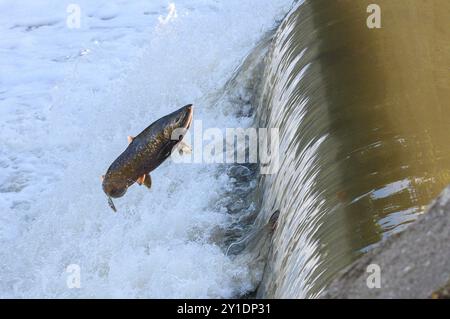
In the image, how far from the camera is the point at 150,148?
462 cm

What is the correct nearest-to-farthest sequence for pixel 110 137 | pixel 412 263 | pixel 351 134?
pixel 412 263, pixel 351 134, pixel 110 137

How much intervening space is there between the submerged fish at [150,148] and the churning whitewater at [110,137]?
0.61m

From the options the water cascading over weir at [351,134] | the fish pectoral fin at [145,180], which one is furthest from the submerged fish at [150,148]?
the water cascading over weir at [351,134]

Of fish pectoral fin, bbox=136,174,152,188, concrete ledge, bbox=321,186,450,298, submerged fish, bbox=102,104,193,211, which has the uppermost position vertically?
submerged fish, bbox=102,104,193,211

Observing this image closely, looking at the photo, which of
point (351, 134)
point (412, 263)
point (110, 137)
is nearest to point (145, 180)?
point (351, 134)

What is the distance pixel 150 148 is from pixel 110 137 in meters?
2.80

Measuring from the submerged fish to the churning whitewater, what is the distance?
610 mm

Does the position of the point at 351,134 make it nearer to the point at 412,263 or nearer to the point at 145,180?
the point at 145,180

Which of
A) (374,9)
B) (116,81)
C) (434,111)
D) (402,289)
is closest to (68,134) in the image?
(116,81)

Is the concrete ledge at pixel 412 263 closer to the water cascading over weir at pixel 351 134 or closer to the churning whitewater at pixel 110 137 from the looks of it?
the water cascading over weir at pixel 351 134

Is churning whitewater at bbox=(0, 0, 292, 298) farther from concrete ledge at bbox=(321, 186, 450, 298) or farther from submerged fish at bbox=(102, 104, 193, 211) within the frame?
concrete ledge at bbox=(321, 186, 450, 298)

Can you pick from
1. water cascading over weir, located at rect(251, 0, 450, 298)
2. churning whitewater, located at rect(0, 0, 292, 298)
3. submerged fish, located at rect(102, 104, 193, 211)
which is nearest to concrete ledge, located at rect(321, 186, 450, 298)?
water cascading over weir, located at rect(251, 0, 450, 298)

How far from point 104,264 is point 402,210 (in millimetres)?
2225

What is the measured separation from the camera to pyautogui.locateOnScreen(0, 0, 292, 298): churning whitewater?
5.26 metres
